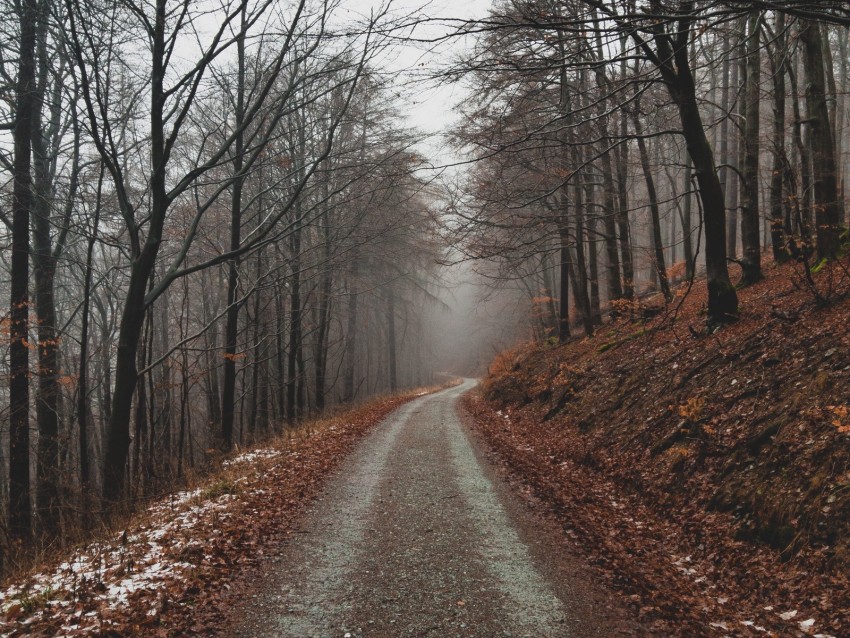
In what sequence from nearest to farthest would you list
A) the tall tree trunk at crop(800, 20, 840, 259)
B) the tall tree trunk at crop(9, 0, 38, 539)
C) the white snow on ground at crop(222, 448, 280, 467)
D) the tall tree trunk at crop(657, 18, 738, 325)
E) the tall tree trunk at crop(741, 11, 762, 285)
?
the tall tree trunk at crop(657, 18, 738, 325) → the tall tree trunk at crop(9, 0, 38, 539) → the tall tree trunk at crop(800, 20, 840, 259) → the white snow on ground at crop(222, 448, 280, 467) → the tall tree trunk at crop(741, 11, 762, 285)

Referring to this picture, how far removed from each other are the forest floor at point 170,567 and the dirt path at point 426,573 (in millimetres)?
328

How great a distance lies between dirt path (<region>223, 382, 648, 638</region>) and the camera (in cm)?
373

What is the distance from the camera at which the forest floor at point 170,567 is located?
12.3ft

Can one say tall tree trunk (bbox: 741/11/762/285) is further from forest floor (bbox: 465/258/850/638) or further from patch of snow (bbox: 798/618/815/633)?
patch of snow (bbox: 798/618/815/633)

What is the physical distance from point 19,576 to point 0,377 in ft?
18.9

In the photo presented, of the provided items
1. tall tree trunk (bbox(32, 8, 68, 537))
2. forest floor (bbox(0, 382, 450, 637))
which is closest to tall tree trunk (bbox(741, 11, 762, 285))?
forest floor (bbox(0, 382, 450, 637))

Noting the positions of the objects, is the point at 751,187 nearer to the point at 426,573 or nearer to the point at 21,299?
the point at 426,573

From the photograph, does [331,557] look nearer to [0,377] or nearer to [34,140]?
[0,377]

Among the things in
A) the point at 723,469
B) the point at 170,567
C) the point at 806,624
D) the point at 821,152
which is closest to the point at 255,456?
the point at 170,567

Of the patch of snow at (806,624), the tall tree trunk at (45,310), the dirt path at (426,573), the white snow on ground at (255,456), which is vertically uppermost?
the tall tree trunk at (45,310)

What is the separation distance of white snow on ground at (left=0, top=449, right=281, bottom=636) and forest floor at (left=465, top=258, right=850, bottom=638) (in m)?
4.13

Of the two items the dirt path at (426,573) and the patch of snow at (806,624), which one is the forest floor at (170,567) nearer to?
the dirt path at (426,573)

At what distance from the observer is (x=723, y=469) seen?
5.59m

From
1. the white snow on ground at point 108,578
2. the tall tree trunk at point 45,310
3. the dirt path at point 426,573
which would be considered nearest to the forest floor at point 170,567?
the white snow on ground at point 108,578
